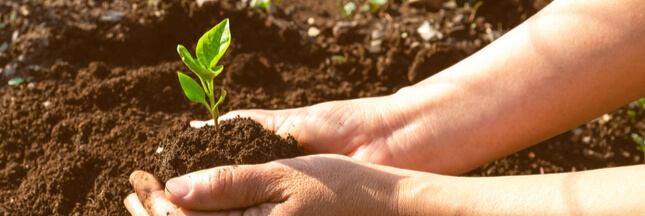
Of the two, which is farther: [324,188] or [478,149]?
[478,149]

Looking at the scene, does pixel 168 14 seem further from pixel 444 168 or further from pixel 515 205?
pixel 515 205

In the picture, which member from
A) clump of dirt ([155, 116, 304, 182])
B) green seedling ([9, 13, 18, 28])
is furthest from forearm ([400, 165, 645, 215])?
green seedling ([9, 13, 18, 28])

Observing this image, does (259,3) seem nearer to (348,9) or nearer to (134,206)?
(348,9)

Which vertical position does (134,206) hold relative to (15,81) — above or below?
below

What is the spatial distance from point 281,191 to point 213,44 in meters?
0.47

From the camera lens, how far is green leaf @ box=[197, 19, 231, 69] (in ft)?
5.10

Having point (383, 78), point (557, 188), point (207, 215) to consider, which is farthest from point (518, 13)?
point (207, 215)

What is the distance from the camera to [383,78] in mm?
2652

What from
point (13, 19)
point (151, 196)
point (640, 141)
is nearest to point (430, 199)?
point (151, 196)

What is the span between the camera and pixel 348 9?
3.03 m

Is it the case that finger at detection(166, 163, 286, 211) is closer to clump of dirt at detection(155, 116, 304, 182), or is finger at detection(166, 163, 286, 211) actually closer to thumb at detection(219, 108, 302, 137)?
clump of dirt at detection(155, 116, 304, 182)

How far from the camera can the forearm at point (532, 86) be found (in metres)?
1.88

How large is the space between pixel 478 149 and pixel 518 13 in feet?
3.92

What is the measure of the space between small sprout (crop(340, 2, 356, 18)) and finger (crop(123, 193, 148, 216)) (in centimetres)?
160
